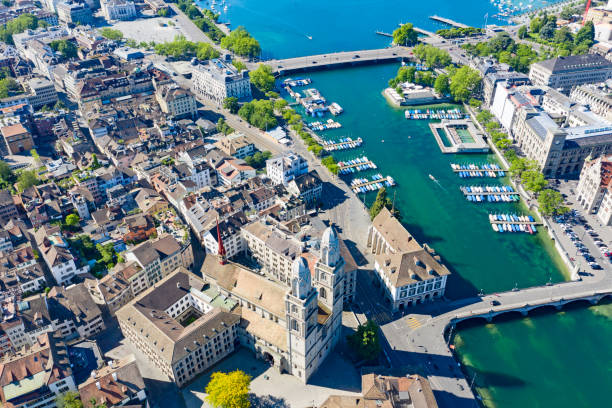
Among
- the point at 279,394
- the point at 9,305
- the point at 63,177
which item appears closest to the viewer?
the point at 279,394

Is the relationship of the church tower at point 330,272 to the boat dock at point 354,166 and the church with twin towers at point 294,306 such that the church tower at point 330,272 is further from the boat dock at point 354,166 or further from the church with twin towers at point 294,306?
the boat dock at point 354,166

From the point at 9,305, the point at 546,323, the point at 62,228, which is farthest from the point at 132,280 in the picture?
the point at 546,323

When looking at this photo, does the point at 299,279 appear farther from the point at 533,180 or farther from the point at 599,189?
the point at 533,180

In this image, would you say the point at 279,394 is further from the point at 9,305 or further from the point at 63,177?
the point at 63,177

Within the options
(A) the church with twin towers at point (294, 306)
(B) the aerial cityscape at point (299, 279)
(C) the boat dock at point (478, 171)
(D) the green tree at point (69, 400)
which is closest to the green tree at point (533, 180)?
(B) the aerial cityscape at point (299, 279)

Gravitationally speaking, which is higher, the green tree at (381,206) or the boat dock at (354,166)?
the green tree at (381,206)

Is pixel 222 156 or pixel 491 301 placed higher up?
pixel 222 156
